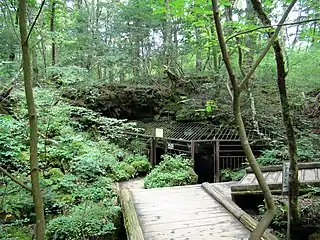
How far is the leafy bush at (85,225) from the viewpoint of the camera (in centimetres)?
418

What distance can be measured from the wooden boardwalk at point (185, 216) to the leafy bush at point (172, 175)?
1310mm

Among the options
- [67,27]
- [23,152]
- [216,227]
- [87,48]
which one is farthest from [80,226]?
[67,27]

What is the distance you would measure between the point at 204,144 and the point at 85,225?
560cm

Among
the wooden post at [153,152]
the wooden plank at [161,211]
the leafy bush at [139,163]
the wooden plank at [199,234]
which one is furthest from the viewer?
the wooden post at [153,152]

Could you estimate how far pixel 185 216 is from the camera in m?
4.41

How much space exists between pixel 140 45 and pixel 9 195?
353 inches

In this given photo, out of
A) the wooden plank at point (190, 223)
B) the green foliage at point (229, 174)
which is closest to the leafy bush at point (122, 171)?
the green foliage at point (229, 174)

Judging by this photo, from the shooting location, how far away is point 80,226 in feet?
13.9

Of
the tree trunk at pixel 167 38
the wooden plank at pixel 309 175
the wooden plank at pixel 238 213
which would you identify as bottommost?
the wooden plank at pixel 238 213

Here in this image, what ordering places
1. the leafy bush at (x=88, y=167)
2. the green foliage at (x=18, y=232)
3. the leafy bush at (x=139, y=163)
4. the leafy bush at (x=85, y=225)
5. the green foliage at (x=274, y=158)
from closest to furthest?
the leafy bush at (x=85, y=225), the green foliage at (x=18, y=232), the leafy bush at (x=88, y=167), the green foliage at (x=274, y=158), the leafy bush at (x=139, y=163)

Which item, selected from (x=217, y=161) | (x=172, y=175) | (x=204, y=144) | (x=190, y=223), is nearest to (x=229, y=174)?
(x=217, y=161)

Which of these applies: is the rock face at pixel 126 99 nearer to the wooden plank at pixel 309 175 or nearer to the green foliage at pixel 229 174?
the green foliage at pixel 229 174

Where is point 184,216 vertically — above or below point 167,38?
below

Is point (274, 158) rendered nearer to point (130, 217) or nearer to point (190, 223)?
point (190, 223)
